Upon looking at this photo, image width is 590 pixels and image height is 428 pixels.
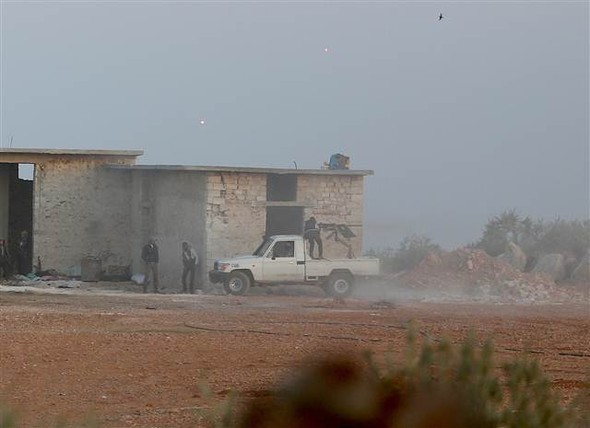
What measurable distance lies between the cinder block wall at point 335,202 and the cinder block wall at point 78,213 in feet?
19.3

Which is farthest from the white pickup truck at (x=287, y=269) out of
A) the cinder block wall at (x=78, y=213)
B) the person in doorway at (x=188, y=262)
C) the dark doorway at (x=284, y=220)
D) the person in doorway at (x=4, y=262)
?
the person in doorway at (x=4, y=262)

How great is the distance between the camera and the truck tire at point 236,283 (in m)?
30.6

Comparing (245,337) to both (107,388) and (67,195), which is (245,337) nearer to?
(107,388)

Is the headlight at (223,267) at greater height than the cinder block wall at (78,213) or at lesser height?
lesser

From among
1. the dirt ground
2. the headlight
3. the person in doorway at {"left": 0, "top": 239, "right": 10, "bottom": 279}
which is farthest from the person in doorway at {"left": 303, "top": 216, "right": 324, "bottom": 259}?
the person in doorway at {"left": 0, "top": 239, "right": 10, "bottom": 279}

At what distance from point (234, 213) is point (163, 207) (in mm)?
2897

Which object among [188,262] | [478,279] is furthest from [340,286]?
[478,279]

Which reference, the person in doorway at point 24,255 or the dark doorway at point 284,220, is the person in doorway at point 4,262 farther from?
the dark doorway at point 284,220

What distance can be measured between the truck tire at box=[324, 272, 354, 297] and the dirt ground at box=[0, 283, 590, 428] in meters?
0.59

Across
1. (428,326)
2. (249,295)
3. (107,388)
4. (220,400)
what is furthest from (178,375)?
(249,295)

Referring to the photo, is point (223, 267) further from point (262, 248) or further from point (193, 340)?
point (193, 340)

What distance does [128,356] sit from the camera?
16672mm

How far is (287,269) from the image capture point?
1214 inches

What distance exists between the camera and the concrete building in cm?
3275
